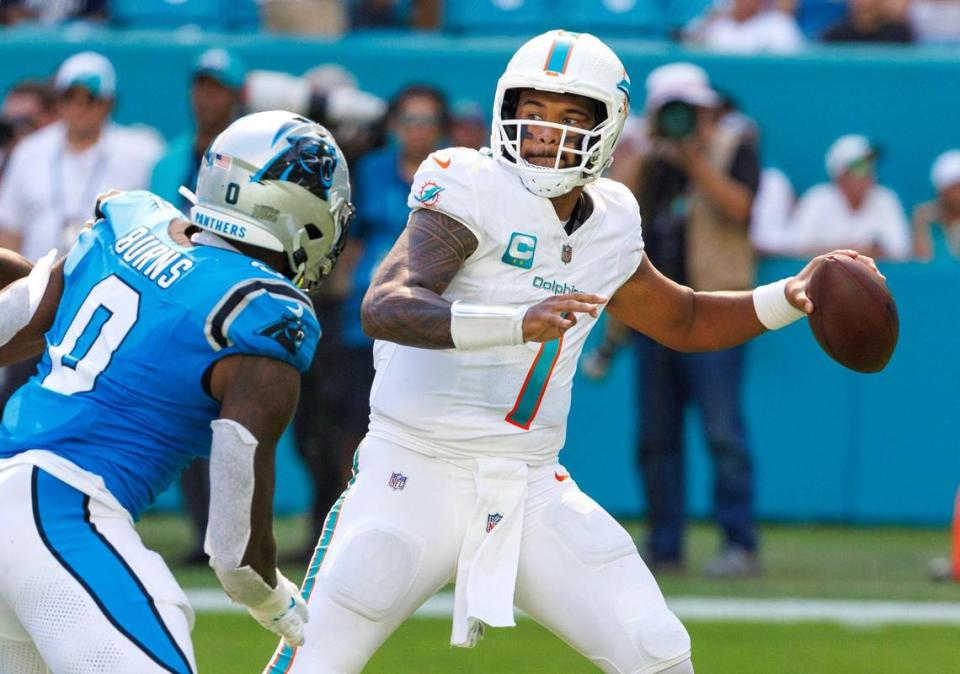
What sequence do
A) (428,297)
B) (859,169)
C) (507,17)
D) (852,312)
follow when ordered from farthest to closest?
(507,17) < (859,169) < (852,312) < (428,297)

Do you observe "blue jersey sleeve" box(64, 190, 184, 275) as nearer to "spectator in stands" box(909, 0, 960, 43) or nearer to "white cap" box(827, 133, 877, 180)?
"white cap" box(827, 133, 877, 180)

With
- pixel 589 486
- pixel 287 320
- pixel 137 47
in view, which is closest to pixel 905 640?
pixel 589 486

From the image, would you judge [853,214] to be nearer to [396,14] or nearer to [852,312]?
[396,14]

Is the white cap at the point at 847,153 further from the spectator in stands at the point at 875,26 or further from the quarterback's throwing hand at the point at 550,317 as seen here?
the quarterback's throwing hand at the point at 550,317

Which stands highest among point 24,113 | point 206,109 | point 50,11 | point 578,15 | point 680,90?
point 680,90

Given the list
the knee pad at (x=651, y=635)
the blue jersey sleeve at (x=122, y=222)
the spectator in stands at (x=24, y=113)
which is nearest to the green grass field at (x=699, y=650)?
the knee pad at (x=651, y=635)

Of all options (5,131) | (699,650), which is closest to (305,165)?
(699,650)

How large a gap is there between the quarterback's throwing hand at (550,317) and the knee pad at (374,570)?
1.94 ft

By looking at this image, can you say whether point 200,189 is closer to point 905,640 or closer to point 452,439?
point 452,439

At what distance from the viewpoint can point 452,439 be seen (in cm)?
378

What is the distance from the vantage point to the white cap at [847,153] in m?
8.39

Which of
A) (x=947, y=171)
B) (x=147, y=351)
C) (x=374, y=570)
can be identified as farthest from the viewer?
(x=947, y=171)

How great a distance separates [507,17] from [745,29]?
1.32 metres

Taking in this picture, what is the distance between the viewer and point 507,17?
9.62 m
